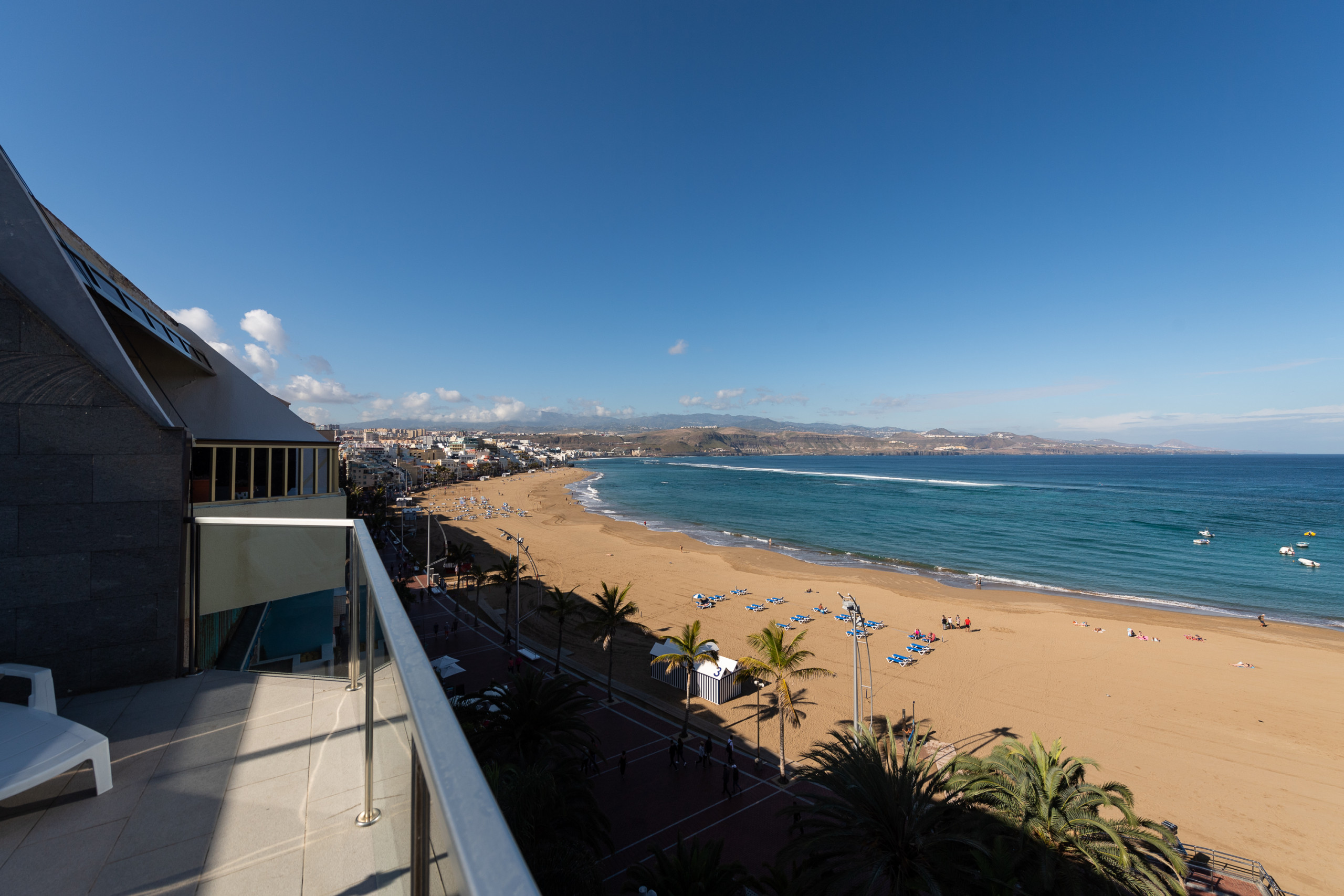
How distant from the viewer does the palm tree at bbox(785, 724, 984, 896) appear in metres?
9.53

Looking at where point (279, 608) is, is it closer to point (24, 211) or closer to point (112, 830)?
point (112, 830)

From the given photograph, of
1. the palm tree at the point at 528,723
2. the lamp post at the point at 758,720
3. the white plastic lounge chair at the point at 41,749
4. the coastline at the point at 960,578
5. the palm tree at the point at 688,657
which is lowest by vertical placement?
the coastline at the point at 960,578

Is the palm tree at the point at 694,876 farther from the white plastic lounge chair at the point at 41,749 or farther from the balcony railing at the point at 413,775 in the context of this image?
the white plastic lounge chair at the point at 41,749

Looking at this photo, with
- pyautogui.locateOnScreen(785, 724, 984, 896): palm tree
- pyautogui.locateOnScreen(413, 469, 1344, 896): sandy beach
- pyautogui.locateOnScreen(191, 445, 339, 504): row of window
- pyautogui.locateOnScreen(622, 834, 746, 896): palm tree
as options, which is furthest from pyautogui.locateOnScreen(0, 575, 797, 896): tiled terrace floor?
pyautogui.locateOnScreen(413, 469, 1344, 896): sandy beach

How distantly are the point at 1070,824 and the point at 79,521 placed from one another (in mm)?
14353

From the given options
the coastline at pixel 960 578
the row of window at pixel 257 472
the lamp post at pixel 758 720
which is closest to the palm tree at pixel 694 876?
the lamp post at pixel 758 720

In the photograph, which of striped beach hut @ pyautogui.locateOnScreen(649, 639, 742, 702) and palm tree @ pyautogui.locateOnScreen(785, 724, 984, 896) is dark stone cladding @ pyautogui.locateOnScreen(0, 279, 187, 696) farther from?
striped beach hut @ pyautogui.locateOnScreen(649, 639, 742, 702)

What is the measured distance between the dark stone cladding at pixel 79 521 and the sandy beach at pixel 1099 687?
1875 cm

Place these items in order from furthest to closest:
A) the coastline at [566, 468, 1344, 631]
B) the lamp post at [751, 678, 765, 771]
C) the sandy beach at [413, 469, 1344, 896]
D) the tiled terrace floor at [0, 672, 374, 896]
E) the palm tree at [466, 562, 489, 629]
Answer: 1. the coastline at [566, 468, 1344, 631]
2. the palm tree at [466, 562, 489, 629]
3. the lamp post at [751, 678, 765, 771]
4. the sandy beach at [413, 469, 1344, 896]
5. the tiled terrace floor at [0, 672, 374, 896]

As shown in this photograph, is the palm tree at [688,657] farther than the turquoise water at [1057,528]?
No

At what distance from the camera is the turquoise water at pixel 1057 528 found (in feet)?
144

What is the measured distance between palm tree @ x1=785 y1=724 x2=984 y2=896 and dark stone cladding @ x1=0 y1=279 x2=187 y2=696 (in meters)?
10.4

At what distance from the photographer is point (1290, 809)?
55.5ft

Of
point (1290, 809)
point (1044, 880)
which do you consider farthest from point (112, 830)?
point (1290, 809)
